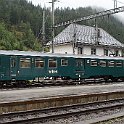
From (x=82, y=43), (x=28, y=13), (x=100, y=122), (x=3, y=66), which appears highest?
(x=28, y=13)

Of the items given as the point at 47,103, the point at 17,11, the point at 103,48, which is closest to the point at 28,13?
the point at 17,11

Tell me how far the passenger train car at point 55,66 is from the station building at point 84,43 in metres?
17.3

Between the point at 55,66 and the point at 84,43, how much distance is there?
83.8 ft

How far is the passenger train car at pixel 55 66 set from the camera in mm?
25441

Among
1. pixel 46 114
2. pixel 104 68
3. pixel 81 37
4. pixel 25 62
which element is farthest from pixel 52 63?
pixel 81 37

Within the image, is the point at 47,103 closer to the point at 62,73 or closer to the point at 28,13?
the point at 62,73

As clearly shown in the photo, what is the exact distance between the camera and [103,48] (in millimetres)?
58906

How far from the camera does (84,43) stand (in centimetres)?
5438

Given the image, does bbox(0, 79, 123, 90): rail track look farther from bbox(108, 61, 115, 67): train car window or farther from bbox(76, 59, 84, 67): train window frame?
bbox(108, 61, 115, 67): train car window

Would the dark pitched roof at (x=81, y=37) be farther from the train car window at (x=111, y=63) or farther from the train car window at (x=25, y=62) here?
the train car window at (x=25, y=62)

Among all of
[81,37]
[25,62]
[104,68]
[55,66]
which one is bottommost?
[104,68]

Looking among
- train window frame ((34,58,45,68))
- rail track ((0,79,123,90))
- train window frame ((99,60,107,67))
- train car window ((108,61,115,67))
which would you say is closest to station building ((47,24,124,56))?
train car window ((108,61,115,67))

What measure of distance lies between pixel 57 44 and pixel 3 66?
32.1 m

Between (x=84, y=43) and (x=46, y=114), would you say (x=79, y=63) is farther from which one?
(x=84, y=43)
